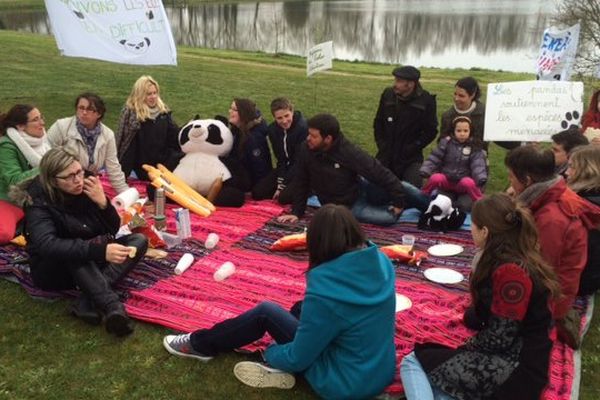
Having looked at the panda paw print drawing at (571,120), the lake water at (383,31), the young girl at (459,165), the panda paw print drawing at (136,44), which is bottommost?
the young girl at (459,165)

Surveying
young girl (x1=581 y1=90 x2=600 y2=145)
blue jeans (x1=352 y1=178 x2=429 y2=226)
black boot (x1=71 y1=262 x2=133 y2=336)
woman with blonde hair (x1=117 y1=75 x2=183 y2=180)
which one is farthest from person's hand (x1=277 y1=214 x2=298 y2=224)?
young girl (x1=581 y1=90 x2=600 y2=145)

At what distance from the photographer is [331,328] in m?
2.78

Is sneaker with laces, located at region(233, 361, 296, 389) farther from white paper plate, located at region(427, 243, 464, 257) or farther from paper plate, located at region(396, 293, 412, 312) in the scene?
white paper plate, located at region(427, 243, 464, 257)

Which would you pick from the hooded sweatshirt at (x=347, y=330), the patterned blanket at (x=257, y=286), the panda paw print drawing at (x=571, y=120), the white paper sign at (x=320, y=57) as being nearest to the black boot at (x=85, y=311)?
the patterned blanket at (x=257, y=286)

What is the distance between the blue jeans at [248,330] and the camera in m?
3.24

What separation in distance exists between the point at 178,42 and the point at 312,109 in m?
17.4

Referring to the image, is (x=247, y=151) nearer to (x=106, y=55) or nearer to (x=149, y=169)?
(x=149, y=169)

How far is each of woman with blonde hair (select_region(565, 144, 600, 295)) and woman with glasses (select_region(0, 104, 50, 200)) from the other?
449 cm

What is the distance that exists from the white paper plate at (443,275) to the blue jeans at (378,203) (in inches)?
41.8

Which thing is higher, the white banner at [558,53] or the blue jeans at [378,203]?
the white banner at [558,53]

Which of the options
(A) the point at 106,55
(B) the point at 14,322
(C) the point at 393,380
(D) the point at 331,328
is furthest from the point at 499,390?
(A) the point at 106,55

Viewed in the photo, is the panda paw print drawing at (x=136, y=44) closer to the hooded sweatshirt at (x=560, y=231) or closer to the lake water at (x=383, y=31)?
the hooded sweatshirt at (x=560, y=231)

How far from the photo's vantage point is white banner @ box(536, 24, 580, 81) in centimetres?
776

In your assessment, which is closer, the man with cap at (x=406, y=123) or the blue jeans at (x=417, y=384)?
the blue jeans at (x=417, y=384)
